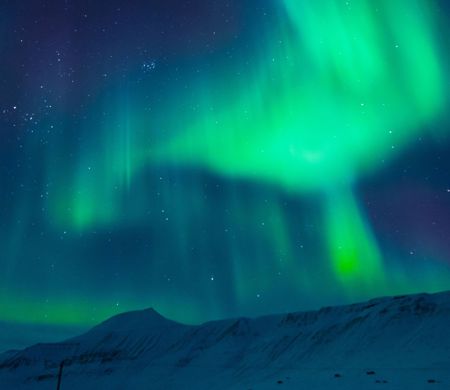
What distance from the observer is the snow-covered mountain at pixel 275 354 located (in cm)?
7319

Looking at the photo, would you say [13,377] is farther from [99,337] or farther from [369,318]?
[369,318]

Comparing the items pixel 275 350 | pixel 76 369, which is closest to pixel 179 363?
pixel 275 350

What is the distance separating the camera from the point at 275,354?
343ft

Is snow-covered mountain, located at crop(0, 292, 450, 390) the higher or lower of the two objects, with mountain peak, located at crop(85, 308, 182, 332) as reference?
lower

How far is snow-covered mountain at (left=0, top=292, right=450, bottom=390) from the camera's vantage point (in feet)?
240

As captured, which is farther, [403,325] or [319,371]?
[403,325]

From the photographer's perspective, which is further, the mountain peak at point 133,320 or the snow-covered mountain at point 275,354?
the mountain peak at point 133,320

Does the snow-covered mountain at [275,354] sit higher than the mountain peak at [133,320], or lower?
lower

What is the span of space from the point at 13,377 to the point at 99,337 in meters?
27.1

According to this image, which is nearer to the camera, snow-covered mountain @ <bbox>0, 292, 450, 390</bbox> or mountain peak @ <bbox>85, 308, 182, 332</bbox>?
snow-covered mountain @ <bbox>0, 292, 450, 390</bbox>

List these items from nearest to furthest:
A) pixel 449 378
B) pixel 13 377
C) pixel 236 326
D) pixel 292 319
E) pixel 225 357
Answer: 1. pixel 449 378
2. pixel 225 357
3. pixel 292 319
4. pixel 236 326
5. pixel 13 377

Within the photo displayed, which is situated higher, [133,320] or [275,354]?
[133,320]

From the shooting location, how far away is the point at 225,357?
11231 cm

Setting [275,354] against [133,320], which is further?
[133,320]
